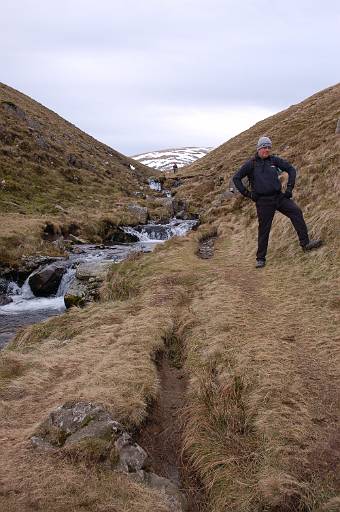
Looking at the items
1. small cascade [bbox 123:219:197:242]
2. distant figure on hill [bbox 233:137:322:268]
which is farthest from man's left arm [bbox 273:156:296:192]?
small cascade [bbox 123:219:197:242]

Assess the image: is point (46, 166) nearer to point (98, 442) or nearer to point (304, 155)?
point (304, 155)

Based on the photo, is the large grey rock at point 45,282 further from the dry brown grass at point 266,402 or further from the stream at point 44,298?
the dry brown grass at point 266,402

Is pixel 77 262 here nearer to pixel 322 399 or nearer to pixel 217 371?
pixel 217 371

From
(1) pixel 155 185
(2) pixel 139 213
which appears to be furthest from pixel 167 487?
(1) pixel 155 185

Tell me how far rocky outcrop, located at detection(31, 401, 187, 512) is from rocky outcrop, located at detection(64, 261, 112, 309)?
9760mm

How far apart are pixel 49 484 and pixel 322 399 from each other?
4.24 meters

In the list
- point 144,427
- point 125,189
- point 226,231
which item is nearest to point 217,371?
point 144,427

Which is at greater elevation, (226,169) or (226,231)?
(226,169)

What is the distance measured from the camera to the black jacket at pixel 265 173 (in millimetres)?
14000

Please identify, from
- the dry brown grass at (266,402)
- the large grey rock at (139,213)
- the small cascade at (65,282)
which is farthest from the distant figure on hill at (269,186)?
the large grey rock at (139,213)

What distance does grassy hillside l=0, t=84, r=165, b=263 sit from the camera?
3311 cm

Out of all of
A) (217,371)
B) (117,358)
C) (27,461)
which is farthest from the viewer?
(117,358)

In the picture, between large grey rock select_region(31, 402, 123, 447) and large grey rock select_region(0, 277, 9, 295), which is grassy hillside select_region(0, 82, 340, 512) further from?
large grey rock select_region(0, 277, 9, 295)

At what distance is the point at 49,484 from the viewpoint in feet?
18.6
